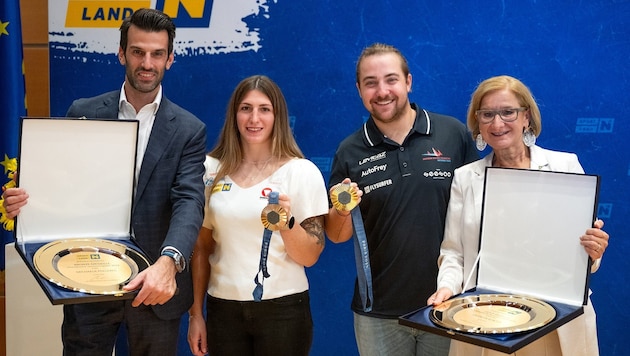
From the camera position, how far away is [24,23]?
3.92 metres

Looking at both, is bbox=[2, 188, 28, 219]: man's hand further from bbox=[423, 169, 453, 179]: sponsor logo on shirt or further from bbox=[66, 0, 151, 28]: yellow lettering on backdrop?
bbox=[66, 0, 151, 28]: yellow lettering on backdrop

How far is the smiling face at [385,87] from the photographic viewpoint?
8.98 feet

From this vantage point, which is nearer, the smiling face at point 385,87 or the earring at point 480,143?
the earring at point 480,143

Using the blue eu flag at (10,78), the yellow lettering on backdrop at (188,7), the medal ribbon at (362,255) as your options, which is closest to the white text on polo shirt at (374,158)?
the medal ribbon at (362,255)

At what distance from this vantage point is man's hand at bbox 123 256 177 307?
2.13 meters

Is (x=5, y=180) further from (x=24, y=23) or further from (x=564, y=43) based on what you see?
(x=564, y=43)

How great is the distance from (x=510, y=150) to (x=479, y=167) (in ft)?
0.41

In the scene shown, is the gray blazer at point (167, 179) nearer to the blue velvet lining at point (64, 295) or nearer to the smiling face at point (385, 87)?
the blue velvet lining at point (64, 295)

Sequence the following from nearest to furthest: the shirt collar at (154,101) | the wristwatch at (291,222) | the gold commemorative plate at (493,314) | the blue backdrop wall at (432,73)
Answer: the gold commemorative plate at (493,314) < the wristwatch at (291,222) < the shirt collar at (154,101) < the blue backdrop wall at (432,73)

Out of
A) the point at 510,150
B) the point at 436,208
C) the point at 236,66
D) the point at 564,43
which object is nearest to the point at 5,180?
the point at 236,66

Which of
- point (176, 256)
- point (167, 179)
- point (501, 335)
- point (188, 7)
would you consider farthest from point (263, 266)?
point (188, 7)

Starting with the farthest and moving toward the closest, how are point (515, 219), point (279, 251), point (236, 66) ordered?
point (236, 66) → point (279, 251) → point (515, 219)

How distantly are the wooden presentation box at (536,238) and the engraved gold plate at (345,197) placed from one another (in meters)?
0.44

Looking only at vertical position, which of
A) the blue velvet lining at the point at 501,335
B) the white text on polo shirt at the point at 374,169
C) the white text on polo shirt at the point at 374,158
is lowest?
the blue velvet lining at the point at 501,335
